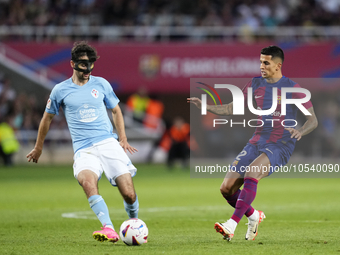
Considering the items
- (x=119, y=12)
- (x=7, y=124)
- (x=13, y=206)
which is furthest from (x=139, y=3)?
(x=13, y=206)

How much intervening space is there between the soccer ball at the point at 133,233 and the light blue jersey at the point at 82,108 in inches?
41.8

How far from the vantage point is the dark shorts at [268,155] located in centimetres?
683

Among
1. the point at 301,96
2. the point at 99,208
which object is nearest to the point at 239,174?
the point at 301,96

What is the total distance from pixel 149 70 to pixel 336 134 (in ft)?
25.7

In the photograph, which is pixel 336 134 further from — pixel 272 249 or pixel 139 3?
pixel 272 249

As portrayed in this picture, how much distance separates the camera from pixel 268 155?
6.82 meters

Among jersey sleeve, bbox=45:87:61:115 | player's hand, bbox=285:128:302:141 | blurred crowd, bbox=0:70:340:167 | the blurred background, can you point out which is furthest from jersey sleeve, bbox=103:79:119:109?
the blurred background

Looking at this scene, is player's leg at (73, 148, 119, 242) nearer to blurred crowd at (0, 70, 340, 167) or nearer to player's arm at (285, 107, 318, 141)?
player's arm at (285, 107, 318, 141)

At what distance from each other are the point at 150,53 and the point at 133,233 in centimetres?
1800

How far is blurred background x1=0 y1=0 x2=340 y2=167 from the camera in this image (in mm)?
23219

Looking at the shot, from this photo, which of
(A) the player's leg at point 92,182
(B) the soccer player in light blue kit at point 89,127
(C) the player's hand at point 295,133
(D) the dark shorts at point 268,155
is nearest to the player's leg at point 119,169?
(B) the soccer player in light blue kit at point 89,127

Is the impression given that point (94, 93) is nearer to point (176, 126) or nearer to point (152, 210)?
point (152, 210)

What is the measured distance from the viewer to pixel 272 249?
6.25 meters

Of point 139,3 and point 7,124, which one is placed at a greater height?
point 139,3
